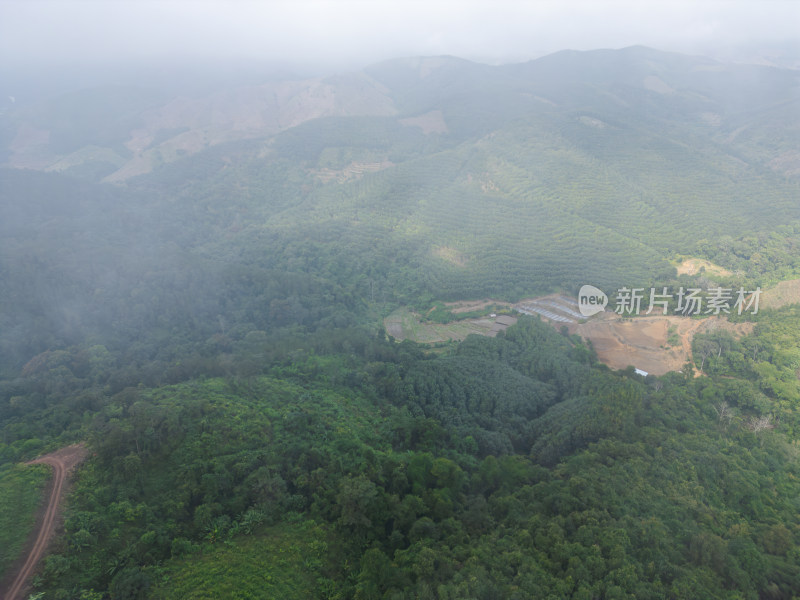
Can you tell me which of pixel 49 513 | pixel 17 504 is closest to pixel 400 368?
pixel 49 513

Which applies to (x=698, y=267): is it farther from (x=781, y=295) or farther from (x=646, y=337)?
(x=646, y=337)

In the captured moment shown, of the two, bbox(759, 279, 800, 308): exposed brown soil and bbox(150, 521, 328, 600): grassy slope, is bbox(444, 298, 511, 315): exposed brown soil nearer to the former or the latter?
bbox(759, 279, 800, 308): exposed brown soil

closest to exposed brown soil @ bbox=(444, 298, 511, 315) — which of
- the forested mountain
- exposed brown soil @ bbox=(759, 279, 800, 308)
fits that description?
the forested mountain

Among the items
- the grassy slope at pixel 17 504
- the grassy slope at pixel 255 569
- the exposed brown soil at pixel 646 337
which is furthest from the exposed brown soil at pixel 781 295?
the grassy slope at pixel 17 504

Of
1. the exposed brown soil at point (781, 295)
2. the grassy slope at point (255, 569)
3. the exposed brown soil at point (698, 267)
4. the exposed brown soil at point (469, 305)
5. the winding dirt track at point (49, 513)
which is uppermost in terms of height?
the winding dirt track at point (49, 513)

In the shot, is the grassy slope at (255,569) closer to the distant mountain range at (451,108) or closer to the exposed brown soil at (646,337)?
the exposed brown soil at (646,337)

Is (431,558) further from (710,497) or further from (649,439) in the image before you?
(649,439)
